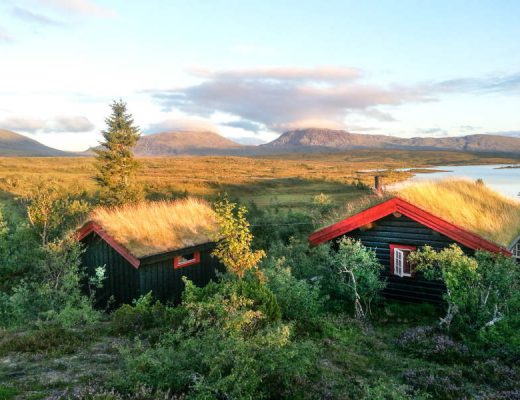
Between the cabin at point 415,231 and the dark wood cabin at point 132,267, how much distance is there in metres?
5.72

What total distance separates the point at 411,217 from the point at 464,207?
3528 mm

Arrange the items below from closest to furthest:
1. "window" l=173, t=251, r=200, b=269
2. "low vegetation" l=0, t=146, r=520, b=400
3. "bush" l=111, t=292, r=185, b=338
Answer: "low vegetation" l=0, t=146, r=520, b=400 → "bush" l=111, t=292, r=185, b=338 → "window" l=173, t=251, r=200, b=269

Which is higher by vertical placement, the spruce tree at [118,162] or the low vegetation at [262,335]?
the spruce tree at [118,162]

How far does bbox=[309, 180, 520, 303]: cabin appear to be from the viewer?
1473cm

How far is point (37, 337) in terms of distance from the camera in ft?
31.4

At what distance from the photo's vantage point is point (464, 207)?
17.2 m

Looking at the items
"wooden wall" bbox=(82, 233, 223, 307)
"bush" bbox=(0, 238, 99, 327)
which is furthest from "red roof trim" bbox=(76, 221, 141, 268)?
"bush" bbox=(0, 238, 99, 327)

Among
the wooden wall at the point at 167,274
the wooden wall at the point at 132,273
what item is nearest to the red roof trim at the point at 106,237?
the wooden wall at the point at 132,273

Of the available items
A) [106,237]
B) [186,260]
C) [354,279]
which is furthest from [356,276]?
[106,237]

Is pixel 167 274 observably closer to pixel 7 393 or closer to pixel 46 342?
pixel 46 342

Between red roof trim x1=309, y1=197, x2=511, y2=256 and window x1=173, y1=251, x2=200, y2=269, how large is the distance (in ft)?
17.5

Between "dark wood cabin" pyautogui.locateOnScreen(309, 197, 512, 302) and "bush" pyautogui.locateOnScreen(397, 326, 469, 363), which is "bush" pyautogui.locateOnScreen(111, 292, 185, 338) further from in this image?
"dark wood cabin" pyautogui.locateOnScreen(309, 197, 512, 302)

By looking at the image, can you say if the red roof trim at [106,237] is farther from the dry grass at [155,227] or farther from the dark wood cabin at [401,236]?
the dark wood cabin at [401,236]

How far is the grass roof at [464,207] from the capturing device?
1555 centimetres
